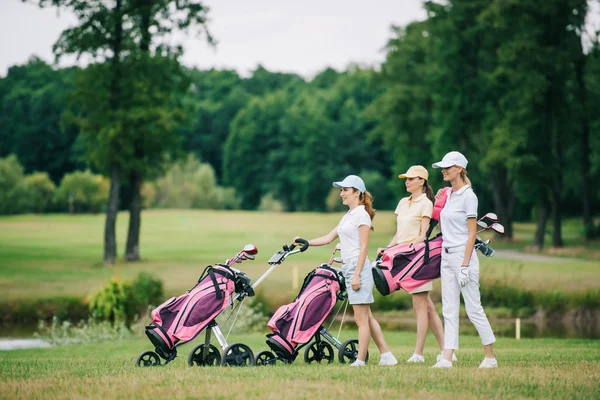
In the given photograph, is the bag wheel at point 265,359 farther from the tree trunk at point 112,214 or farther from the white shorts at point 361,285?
the tree trunk at point 112,214

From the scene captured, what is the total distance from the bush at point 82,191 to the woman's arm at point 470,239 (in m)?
69.3

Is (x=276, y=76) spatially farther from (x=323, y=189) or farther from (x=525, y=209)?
(x=525, y=209)

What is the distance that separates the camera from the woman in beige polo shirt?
9953 millimetres

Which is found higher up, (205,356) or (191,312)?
(191,312)

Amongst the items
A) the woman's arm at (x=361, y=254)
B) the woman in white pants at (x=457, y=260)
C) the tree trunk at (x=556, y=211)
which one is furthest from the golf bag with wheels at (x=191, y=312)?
the tree trunk at (x=556, y=211)

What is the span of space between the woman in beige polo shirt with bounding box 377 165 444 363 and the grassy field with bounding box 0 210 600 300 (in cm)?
1623

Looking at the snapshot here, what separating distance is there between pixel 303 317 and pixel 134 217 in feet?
89.7

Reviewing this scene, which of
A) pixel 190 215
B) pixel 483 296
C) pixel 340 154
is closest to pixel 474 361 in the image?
pixel 483 296

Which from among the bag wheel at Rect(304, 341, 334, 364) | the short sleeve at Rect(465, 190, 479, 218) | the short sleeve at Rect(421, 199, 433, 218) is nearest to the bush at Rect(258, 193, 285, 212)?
the bag wheel at Rect(304, 341, 334, 364)

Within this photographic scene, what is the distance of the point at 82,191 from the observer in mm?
76875

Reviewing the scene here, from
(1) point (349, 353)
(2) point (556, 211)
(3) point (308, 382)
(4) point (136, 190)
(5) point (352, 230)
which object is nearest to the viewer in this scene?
(3) point (308, 382)

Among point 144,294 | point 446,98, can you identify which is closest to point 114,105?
point 144,294

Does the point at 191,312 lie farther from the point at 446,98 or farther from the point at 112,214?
the point at 446,98

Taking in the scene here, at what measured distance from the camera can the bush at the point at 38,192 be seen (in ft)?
251
